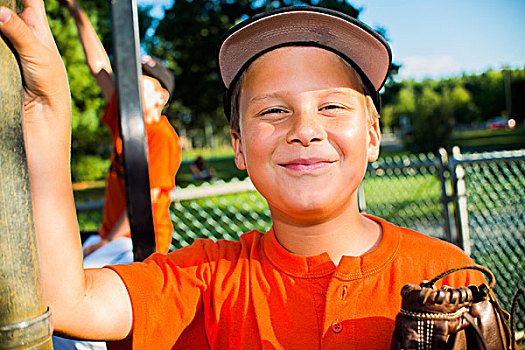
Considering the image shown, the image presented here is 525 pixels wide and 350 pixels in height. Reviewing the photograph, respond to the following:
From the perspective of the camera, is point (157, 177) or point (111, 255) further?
point (157, 177)

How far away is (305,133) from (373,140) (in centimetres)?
39

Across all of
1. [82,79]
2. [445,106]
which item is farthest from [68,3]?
[445,106]

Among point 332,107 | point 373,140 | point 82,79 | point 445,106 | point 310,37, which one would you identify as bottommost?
point 373,140

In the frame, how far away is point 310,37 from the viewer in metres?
1.41

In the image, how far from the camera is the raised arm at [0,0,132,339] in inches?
35.1

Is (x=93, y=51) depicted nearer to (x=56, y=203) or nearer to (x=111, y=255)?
(x=111, y=255)

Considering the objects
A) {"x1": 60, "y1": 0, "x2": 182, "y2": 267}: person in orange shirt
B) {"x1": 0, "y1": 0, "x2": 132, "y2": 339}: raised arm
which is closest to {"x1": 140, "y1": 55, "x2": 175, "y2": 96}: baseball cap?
{"x1": 60, "y1": 0, "x2": 182, "y2": 267}: person in orange shirt

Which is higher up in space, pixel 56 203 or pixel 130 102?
pixel 130 102

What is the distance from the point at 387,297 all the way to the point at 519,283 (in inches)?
143

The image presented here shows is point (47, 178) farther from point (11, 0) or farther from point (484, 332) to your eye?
point (484, 332)

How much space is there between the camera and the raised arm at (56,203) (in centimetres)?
89

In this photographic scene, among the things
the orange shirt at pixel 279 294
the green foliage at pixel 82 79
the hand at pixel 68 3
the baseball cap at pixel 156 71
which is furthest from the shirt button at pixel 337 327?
the green foliage at pixel 82 79

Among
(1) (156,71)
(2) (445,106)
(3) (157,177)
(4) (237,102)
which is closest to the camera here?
(4) (237,102)

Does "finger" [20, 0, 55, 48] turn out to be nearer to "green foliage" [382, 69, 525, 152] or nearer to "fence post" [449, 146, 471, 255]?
"fence post" [449, 146, 471, 255]
